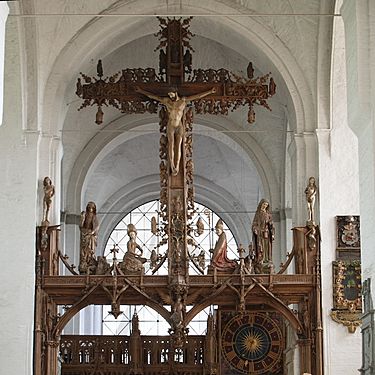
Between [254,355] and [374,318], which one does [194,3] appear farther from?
[374,318]

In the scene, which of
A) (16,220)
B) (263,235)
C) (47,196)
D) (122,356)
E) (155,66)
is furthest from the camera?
(155,66)

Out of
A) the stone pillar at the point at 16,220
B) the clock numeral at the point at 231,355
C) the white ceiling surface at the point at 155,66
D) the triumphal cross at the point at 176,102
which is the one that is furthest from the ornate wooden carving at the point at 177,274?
the clock numeral at the point at 231,355

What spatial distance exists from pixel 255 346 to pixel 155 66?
7552mm

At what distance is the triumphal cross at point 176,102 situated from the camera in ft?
68.2

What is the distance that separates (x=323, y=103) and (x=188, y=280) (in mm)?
4527

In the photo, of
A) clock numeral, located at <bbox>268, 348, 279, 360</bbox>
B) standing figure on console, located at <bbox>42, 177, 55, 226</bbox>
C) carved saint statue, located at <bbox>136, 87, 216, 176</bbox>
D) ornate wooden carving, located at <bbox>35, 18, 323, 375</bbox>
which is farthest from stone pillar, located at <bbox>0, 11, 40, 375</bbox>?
clock numeral, located at <bbox>268, 348, 279, 360</bbox>

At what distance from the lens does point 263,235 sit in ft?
72.4

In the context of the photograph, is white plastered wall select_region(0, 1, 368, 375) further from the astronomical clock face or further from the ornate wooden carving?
the astronomical clock face

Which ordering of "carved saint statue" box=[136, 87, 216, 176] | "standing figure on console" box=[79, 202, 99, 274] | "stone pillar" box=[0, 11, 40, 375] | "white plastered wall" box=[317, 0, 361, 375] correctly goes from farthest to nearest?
1. "standing figure on console" box=[79, 202, 99, 274]
2. "carved saint statue" box=[136, 87, 216, 176]
3. "white plastered wall" box=[317, 0, 361, 375]
4. "stone pillar" box=[0, 11, 40, 375]

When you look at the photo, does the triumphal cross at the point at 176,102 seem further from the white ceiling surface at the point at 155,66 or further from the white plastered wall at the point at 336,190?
the white plastered wall at the point at 336,190

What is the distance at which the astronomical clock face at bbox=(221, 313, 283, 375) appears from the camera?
2414 cm

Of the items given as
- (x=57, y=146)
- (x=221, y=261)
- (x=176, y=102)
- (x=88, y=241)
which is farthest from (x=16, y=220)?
(x=221, y=261)

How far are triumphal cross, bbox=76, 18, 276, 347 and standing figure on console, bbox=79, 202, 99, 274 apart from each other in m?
1.32

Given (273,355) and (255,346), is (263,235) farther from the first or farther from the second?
(273,355)
